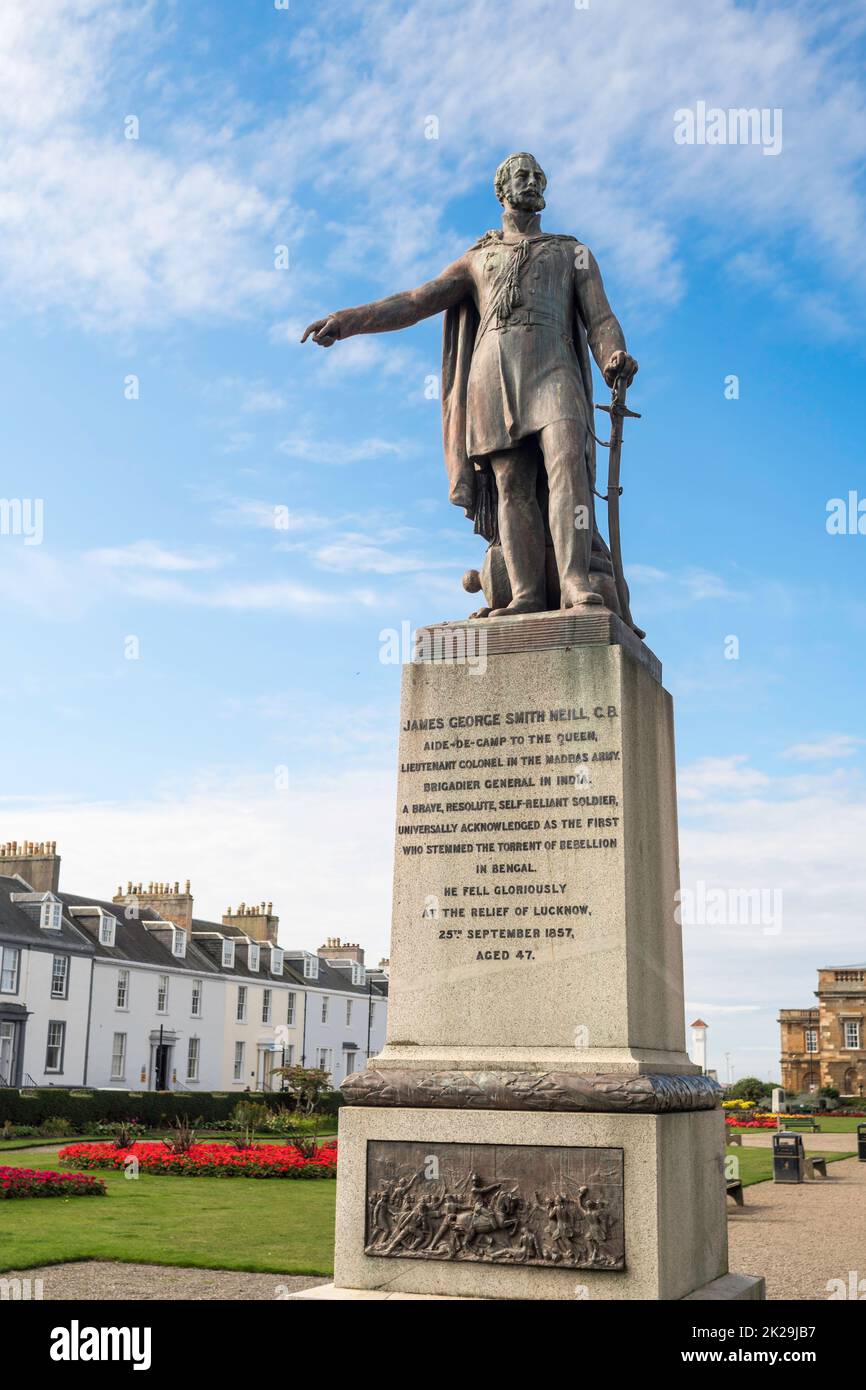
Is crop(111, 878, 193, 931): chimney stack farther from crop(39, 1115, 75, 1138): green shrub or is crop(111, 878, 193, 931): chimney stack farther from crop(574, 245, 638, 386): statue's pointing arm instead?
crop(574, 245, 638, 386): statue's pointing arm

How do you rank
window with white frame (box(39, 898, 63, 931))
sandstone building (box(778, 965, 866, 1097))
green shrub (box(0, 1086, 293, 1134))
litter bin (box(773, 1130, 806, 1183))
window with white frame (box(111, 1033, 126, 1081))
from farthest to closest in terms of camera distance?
sandstone building (box(778, 965, 866, 1097)) → window with white frame (box(111, 1033, 126, 1081)) → window with white frame (box(39, 898, 63, 931)) → green shrub (box(0, 1086, 293, 1134)) → litter bin (box(773, 1130, 806, 1183))

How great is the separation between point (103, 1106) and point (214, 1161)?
738 inches

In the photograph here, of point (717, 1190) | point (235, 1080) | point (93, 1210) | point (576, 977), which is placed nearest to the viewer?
point (576, 977)

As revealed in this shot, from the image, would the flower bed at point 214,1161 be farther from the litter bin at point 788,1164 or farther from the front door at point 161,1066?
the front door at point 161,1066

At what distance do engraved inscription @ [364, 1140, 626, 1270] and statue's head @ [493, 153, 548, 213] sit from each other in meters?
6.45

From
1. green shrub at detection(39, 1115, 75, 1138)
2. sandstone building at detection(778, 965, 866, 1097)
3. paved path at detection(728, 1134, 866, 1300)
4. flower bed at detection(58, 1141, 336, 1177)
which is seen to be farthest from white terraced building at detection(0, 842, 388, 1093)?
sandstone building at detection(778, 965, 866, 1097)

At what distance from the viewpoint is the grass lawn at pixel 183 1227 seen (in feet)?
41.2

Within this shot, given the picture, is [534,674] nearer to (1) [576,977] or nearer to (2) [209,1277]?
(1) [576,977]

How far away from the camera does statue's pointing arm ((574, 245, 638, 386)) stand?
8922mm

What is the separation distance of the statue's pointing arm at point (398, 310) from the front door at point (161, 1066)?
58431 mm
